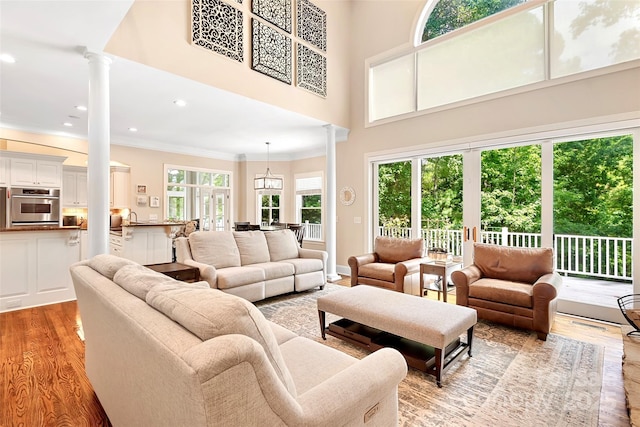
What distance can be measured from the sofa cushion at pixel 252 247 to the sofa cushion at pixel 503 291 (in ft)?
9.16

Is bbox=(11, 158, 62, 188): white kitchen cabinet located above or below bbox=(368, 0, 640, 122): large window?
below

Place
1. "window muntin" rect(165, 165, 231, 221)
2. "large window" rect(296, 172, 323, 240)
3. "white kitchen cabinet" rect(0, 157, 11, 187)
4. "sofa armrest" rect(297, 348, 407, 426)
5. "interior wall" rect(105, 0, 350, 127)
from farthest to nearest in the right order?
"large window" rect(296, 172, 323, 240), "window muntin" rect(165, 165, 231, 221), "white kitchen cabinet" rect(0, 157, 11, 187), "interior wall" rect(105, 0, 350, 127), "sofa armrest" rect(297, 348, 407, 426)

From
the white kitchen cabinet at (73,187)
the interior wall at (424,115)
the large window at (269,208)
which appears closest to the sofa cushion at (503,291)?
the interior wall at (424,115)

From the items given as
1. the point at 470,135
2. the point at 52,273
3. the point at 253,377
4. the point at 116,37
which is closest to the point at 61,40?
the point at 116,37

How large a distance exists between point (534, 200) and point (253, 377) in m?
5.31

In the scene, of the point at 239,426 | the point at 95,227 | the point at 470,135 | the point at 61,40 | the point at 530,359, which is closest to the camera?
the point at 239,426

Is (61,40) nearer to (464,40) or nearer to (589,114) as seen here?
(464,40)

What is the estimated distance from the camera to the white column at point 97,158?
318 cm

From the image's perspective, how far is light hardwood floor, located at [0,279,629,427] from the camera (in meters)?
1.88

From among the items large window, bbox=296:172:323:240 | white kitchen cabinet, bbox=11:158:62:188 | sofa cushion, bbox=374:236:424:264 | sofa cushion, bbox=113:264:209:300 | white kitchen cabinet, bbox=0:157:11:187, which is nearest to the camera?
sofa cushion, bbox=113:264:209:300

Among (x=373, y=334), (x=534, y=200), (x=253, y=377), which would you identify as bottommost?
(x=373, y=334)

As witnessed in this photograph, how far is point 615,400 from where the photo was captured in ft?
6.60

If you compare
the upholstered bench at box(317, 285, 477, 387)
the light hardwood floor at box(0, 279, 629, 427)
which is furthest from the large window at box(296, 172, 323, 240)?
the light hardwood floor at box(0, 279, 629, 427)

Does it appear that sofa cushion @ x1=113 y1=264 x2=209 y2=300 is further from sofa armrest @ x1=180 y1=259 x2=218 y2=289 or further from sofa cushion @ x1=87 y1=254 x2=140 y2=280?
sofa armrest @ x1=180 y1=259 x2=218 y2=289
